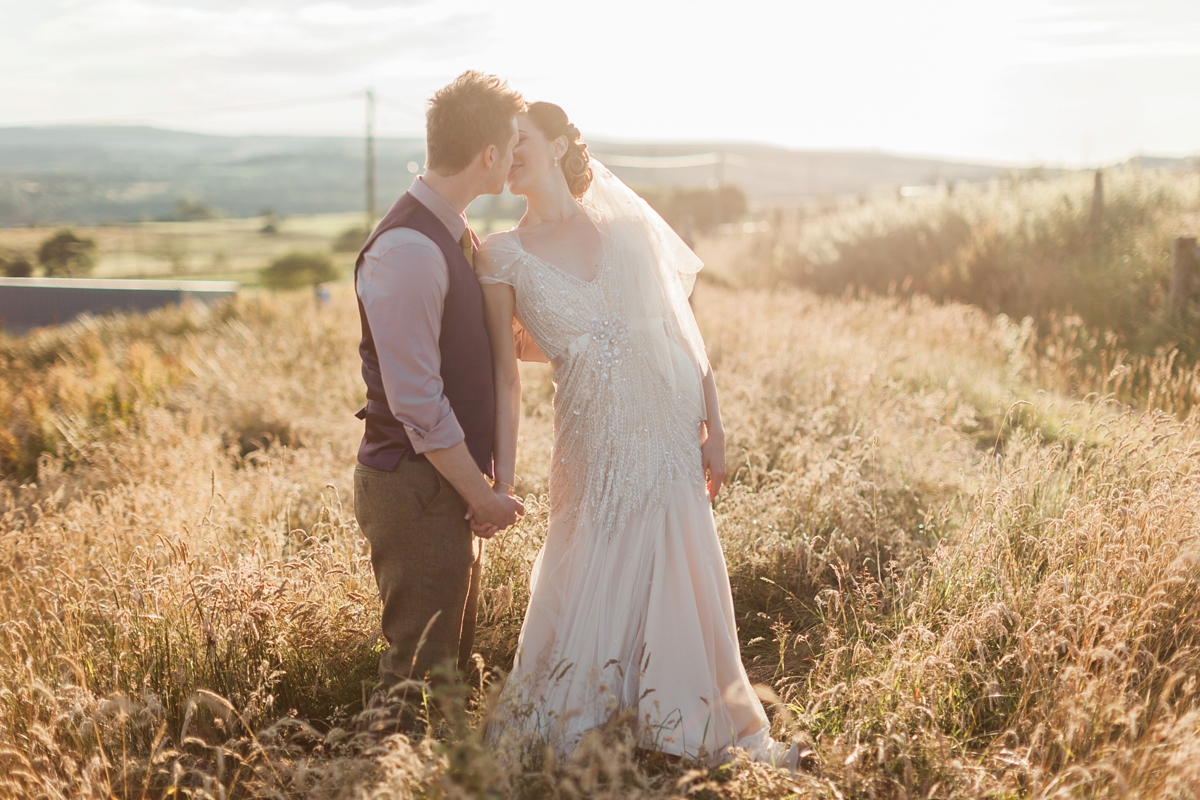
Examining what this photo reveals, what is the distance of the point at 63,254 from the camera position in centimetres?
2388

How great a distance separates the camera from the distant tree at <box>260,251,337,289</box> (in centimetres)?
4056

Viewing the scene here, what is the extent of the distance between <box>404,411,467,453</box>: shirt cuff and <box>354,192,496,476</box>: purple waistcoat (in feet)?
0.30

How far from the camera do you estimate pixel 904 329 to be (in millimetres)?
8898

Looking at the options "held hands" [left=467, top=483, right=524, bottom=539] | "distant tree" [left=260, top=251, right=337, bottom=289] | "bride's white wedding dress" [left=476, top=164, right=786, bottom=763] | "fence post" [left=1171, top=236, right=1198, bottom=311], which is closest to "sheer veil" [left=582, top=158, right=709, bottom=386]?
"bride's white wedding dress" [left=476, top=164, right=786, bottom=763]

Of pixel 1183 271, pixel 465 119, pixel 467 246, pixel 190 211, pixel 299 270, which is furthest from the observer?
pixel 190 211

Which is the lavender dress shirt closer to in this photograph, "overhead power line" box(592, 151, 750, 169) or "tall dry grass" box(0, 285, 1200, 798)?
"tall dry grass" box(0, 285, 1200, 798)

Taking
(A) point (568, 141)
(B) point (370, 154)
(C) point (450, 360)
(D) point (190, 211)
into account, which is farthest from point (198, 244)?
(C) point (450, 360)

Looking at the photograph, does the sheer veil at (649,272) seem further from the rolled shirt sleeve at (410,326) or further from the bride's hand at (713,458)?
the rolled shirt sleeve at (410,326)

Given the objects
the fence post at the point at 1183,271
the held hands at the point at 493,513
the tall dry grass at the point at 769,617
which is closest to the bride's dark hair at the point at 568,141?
the held hands at the point at 493,513

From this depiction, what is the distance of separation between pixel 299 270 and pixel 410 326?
43627 millimetres

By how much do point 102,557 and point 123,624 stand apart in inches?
48.9

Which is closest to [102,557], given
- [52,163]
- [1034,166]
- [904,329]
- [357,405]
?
[357,405]

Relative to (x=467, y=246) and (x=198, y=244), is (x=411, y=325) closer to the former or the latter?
(x=467, y=246)

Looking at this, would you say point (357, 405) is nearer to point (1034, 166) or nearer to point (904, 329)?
point (904, 329)
